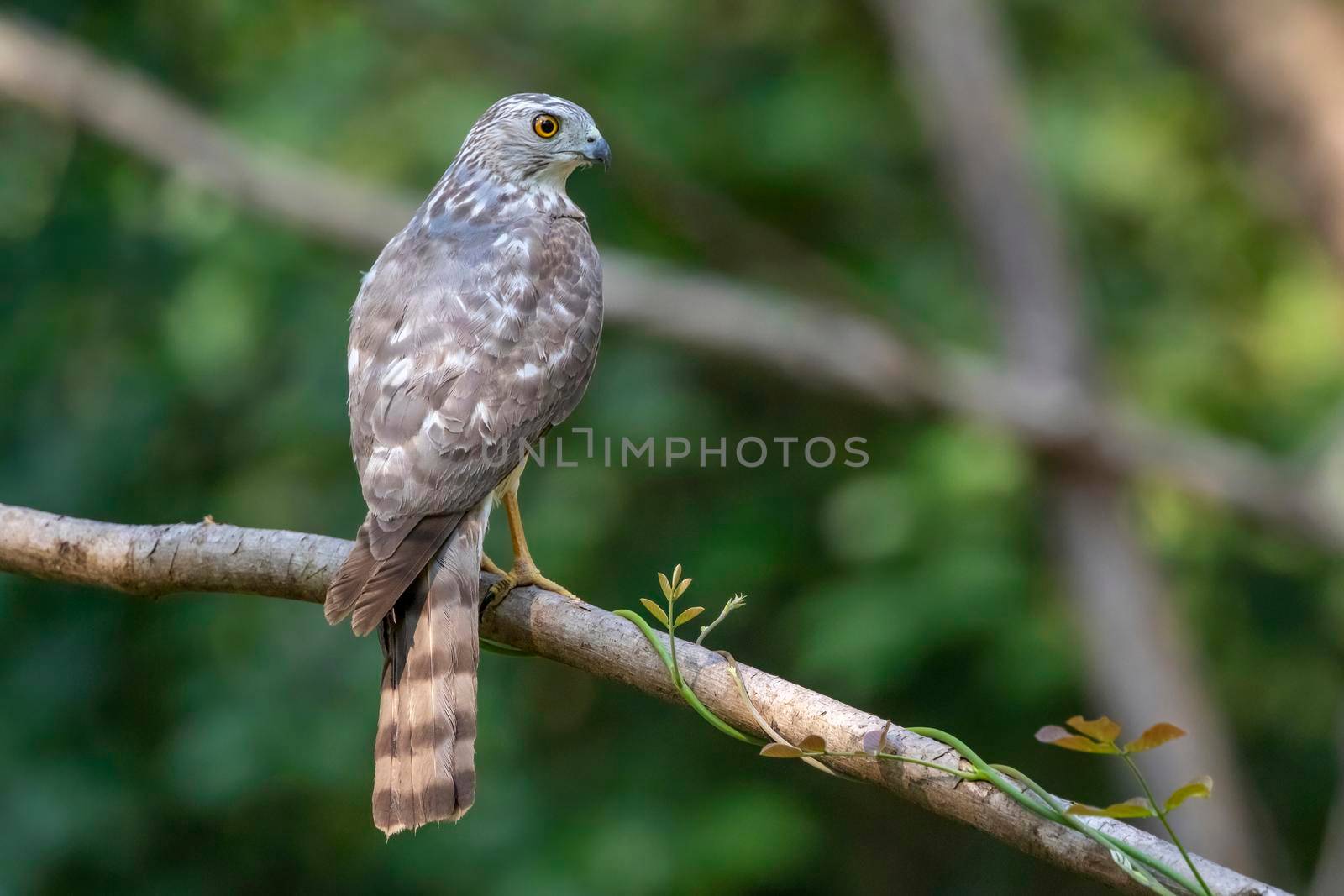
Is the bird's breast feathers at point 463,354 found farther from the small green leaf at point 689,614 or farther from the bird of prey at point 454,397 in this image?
→ the small green leaf at point 689,614

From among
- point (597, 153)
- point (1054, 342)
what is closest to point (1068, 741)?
point (597, 153)

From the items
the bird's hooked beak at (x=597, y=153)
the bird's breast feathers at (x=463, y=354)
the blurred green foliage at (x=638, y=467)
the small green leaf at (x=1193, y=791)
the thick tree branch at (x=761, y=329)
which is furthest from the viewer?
the thick tree branch at (x=761, y=329)

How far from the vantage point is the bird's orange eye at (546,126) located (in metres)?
3.82

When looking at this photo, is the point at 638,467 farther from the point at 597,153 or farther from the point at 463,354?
the point at 463,354

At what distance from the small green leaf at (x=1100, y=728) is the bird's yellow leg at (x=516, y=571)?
3.80ft

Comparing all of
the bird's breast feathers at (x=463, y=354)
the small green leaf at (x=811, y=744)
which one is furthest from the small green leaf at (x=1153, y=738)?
the bird's breast feathers at (x=463, y=354)

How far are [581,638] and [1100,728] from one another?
1049 millimetres

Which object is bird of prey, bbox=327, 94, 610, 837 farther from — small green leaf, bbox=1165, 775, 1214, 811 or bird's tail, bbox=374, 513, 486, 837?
small green leaf, bbox=1165, 775, 1214, 811

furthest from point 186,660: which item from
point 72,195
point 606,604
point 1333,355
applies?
point 1333,355

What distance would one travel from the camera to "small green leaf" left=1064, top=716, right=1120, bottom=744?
1877mm

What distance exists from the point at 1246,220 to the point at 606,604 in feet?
14.6

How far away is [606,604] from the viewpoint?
7.02 metres

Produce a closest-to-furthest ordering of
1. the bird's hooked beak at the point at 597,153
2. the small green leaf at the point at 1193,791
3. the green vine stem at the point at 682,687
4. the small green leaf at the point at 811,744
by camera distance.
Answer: the small green leaf at the point at 1193,791, the small green leaf at the point at 811,744, the green vine stem at the point at 682,687, the bird's hooked beak at the point at 597,153

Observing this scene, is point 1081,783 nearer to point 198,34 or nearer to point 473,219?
point 473,219
